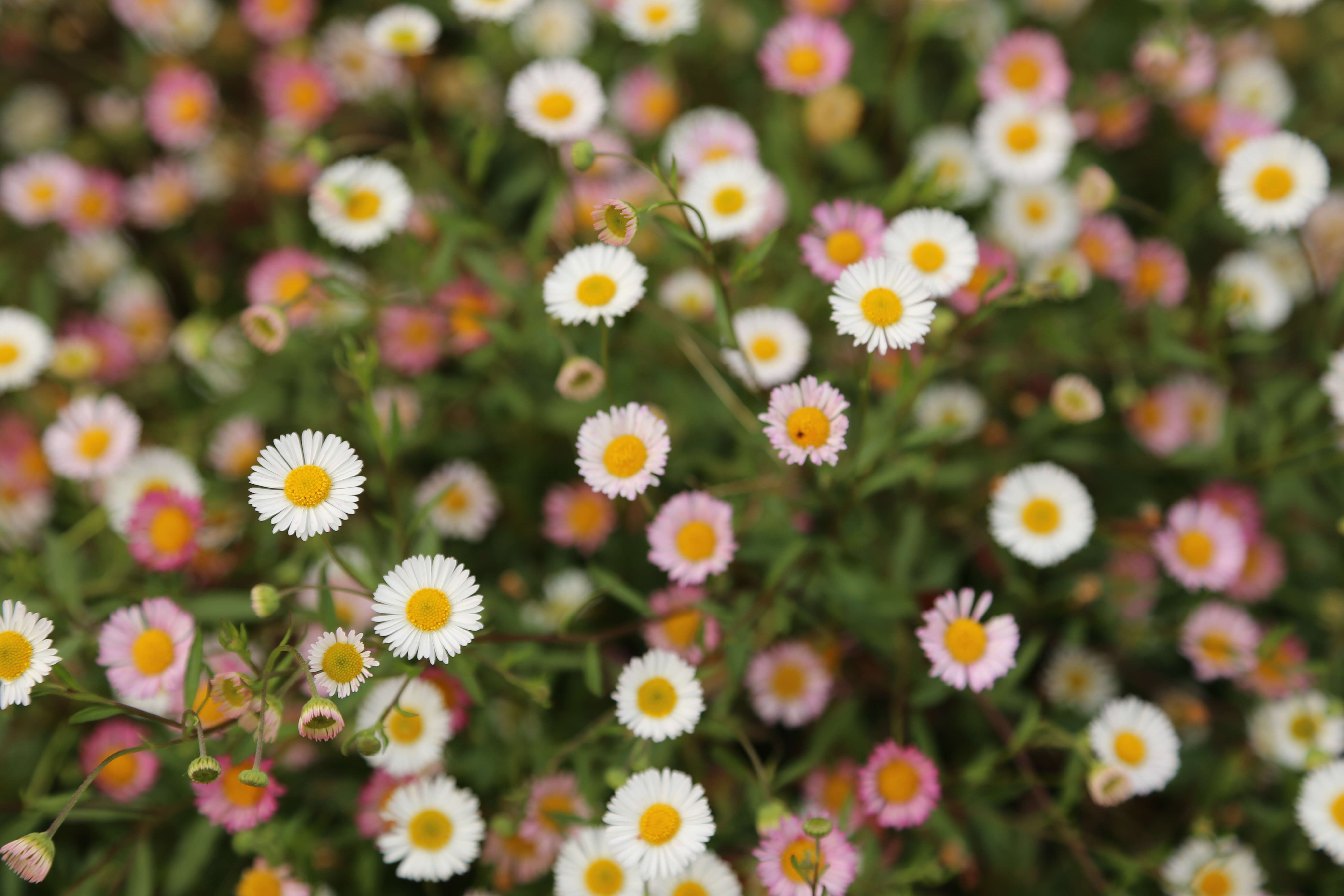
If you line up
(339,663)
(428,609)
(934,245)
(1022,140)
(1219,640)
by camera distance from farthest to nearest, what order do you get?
(1022,140)
(1219,640)
(934,245)
(428,609)
(339,663)

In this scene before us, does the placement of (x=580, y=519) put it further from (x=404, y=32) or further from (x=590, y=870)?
(x=404, y=32)

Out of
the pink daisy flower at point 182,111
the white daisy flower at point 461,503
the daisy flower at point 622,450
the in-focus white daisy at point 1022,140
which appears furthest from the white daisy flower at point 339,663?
the pink daisy flower at point 182,111

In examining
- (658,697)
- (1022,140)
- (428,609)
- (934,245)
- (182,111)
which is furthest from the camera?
(182,111)

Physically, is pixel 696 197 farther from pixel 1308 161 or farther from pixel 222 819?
pixel 222 819

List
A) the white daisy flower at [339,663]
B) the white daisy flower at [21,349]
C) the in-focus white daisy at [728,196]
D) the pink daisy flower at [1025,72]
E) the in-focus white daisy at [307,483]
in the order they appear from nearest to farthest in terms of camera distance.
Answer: the white daisy flower at [339,663] → the in-focus white daisy at [307,483] → the in-focus white daisy at [728,196] → the white daisy flower at [21,349] → the pink daisy flower at [1025,72]

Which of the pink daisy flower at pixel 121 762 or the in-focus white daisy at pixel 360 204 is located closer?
the pink daisy flower at pixel 121 762

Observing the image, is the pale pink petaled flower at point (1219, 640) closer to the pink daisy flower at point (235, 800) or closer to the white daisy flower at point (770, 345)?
the white daisy flower at point (770, 345)

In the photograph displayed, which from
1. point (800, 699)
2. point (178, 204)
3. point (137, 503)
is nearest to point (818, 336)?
point (800, 699)

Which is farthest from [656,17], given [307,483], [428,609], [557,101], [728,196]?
[428,609]
